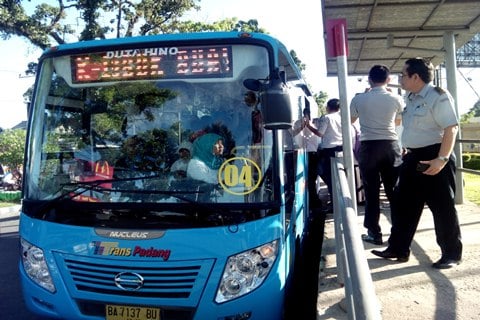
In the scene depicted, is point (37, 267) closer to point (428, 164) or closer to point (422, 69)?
point (428, 164)

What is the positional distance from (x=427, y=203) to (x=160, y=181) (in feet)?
7.72

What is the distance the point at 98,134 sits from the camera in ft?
12.3

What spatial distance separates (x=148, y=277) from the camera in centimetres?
318

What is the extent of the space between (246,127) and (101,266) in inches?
57.9

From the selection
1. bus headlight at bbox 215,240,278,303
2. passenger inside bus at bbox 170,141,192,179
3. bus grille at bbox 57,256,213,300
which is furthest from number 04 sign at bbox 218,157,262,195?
bus grille at bbox 57,256,213,300

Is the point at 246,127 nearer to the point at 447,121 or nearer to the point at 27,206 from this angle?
the point at 447,121

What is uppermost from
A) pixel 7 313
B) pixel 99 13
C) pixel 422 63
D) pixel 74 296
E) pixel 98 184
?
pixel 99 13

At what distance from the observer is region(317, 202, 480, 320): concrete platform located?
310 cm

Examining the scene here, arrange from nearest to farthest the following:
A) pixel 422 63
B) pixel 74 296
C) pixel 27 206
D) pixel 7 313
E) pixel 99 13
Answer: pixel 74 296 → pixel 27 206 → pixel 422 63 → pixel 7 313 → pixel 99 13

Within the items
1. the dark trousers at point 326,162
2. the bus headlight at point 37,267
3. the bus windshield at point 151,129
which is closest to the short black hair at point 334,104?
the dark trousers at point 326,162

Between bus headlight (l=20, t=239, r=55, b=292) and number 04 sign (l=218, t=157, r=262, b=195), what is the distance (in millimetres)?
1506

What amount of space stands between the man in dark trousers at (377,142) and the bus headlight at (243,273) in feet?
6.81

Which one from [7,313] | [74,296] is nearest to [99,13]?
[7,313]

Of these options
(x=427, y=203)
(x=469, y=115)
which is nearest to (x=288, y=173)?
(x=427, y=203)
